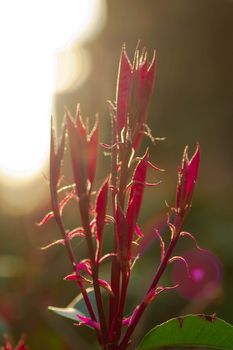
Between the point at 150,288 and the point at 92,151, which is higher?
the point at 92,151

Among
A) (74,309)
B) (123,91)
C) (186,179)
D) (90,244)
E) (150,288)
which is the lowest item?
(74,309)

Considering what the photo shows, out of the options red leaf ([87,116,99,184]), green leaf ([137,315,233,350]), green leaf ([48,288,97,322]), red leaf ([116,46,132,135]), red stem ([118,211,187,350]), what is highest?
red leaf ([116,46,132,135])

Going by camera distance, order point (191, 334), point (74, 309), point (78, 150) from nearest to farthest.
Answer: point (78, 150) < point (191, 334) < point (74, 309)

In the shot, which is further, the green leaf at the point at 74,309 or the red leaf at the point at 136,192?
A: the green leaf at the point at 74,309

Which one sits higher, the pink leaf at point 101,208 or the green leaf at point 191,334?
the pink leaf at point 101,208

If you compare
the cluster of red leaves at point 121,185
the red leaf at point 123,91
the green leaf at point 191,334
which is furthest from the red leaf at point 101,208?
the green leaf at point 191,334

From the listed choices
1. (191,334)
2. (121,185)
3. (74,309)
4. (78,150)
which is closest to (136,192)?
(121,185)

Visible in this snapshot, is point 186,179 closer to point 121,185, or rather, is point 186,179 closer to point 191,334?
point 121,185

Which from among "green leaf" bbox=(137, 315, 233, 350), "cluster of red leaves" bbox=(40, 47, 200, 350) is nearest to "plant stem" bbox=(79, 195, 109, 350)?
"cluster of red leaves" bbox=(40, 47, 200, 350)

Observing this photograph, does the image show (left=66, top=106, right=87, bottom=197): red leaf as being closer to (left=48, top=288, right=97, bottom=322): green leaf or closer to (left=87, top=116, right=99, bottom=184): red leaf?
(left=87, top=116, right=99, bottom=184): red leaf

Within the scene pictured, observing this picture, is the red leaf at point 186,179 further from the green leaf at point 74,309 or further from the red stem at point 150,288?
the green leaf at point 74,309
